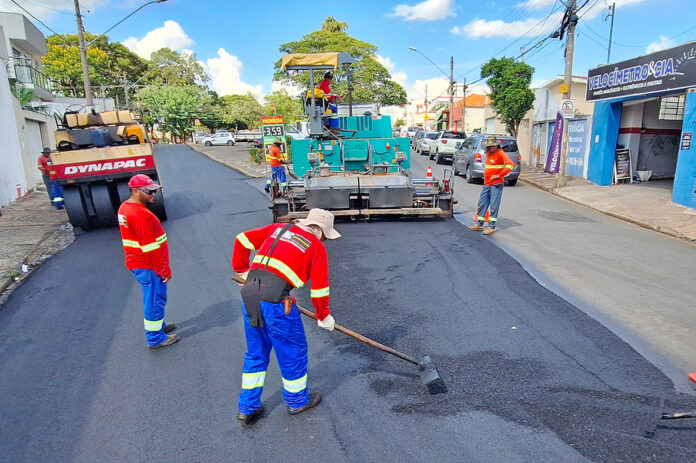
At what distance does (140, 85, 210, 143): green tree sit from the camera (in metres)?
39.4

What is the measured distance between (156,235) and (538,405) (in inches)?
142

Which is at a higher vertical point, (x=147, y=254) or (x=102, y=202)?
(x=147, y=254)

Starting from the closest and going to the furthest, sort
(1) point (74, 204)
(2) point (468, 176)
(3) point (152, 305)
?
1. (3) point (152, 305)
2. (1) point (74, 204)
3. (2) point (468, 176)

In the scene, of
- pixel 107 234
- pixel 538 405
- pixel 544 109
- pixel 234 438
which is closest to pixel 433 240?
pixel 538 405

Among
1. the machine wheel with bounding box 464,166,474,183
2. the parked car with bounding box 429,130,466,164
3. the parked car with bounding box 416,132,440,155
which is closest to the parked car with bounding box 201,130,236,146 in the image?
the parked car with bounding box 416,132,440,155

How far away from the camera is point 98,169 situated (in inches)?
342

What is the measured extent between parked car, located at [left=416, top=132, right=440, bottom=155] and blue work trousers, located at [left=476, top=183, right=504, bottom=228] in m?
16.5

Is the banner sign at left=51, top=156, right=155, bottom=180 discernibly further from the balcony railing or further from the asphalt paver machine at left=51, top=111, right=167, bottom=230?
the balcony railing

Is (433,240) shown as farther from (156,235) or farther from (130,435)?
(130,435)

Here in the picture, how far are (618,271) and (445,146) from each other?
602 inches

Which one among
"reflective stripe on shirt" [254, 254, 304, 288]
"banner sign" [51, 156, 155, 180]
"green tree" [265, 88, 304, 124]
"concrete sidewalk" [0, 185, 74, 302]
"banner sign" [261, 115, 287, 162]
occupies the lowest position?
"concrete sidewalk" [0, 185, 74, 302]

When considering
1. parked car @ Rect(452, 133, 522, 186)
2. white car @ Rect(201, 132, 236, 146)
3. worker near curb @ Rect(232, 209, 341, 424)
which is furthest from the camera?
white car @ Rect(201, 132, 236, 146)

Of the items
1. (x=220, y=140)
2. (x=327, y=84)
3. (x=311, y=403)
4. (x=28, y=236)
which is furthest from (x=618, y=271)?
(x=220, y=140)

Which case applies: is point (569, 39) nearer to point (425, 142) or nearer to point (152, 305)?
point (425, 142)
